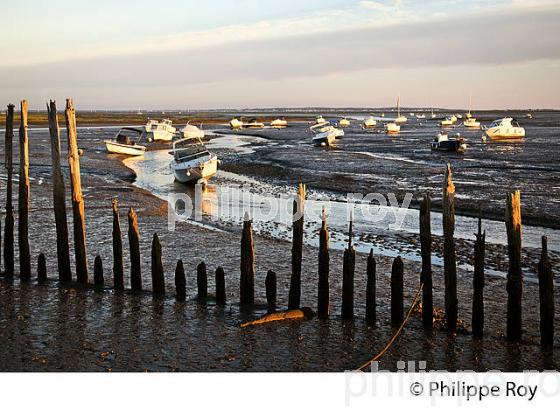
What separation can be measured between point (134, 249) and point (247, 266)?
2.58 meters

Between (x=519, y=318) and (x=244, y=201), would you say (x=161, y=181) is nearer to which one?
(x=244, y=201)

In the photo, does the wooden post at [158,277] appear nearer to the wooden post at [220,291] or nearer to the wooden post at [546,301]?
the wooden post at [220,291]

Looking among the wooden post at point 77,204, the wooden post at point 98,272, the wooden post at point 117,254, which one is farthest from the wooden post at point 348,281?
the wooden post at point 77,204

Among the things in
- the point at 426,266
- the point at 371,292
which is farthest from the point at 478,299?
the point at 371,292

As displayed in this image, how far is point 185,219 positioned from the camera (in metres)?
22.5

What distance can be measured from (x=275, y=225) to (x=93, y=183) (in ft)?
50.3

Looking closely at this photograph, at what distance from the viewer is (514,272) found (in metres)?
10.1

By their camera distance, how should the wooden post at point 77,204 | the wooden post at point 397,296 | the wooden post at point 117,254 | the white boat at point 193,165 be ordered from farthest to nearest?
1. the white boat at point 193,165
2. the wooden post at point 77,204
3. the wooden post at point 117,254
4. the wooden post at point 397,296

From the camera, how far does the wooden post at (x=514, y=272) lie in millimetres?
10109

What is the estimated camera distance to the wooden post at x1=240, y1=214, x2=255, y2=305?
11.7m

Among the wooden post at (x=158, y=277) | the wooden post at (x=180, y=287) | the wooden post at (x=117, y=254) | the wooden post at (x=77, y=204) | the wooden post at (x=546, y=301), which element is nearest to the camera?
the wooden post at (x=546, y=301)

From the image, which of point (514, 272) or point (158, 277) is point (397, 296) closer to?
point (514, 272)

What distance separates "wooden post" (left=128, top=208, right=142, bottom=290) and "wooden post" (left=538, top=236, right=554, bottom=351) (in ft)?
25.8

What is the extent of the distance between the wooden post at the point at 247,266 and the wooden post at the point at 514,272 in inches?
190
